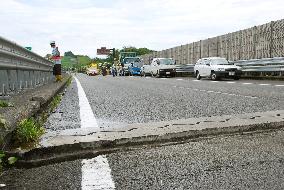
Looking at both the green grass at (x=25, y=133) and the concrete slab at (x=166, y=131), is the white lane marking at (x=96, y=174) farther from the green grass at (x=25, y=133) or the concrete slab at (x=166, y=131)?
the green grass at (x=25, y=133)

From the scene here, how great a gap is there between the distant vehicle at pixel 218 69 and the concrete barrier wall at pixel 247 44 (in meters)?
1.58

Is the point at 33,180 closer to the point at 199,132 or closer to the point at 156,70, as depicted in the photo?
the point at 199,132

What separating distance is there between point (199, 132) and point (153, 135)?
1.85 ft

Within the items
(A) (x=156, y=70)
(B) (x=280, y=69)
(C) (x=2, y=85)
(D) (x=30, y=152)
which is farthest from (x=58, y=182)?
(A) (x=156, y=70)

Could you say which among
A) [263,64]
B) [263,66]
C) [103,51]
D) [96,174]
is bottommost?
[96,174]

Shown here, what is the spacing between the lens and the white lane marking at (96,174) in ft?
9.38

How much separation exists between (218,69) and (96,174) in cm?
2031

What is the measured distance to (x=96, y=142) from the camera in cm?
384

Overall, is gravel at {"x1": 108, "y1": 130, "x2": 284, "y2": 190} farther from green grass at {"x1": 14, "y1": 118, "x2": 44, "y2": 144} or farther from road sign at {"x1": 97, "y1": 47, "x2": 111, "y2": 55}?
road sign at {"x1": 97, "y1": 47, "x2": 111, "y2": 55}

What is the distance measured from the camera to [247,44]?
947 inches

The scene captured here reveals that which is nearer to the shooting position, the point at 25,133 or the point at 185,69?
the point at 25,133

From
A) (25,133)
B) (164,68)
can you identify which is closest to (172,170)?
(25,133)

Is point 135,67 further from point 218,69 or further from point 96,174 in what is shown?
point 96,174

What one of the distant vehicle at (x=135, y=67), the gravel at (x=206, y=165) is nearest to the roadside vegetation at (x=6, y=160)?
the gravel at (x=206, y=165)
